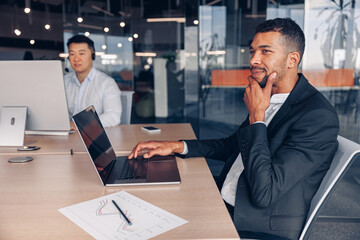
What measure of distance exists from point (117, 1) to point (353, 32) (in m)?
3.74

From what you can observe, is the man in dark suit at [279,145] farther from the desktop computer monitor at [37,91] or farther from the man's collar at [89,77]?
the man's collar at [89,77]

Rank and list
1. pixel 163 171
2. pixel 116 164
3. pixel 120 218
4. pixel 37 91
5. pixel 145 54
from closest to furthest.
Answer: pixel 120 218
pixel 163 171
pixel 116 164
pixel 37 91
pixel 145 54

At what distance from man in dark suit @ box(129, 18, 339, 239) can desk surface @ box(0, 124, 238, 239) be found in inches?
6.7

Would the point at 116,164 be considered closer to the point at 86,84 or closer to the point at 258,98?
the point at 258,98

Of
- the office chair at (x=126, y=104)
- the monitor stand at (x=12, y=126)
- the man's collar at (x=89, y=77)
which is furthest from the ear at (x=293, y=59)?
the man's collar at (x=89, y=77)

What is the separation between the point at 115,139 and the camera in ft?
7.09

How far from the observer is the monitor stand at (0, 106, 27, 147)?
6.44 ft

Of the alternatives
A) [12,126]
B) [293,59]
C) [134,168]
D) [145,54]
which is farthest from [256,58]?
[145,54]

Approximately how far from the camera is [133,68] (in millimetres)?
5859

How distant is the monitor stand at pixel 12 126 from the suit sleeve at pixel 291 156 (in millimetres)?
1363

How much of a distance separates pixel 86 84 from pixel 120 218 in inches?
88.8

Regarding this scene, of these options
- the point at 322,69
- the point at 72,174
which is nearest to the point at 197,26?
the point at 322,69

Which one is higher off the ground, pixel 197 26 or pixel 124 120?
pixel 197 26

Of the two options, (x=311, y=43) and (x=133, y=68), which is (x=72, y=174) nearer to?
(x=311, y=43)
